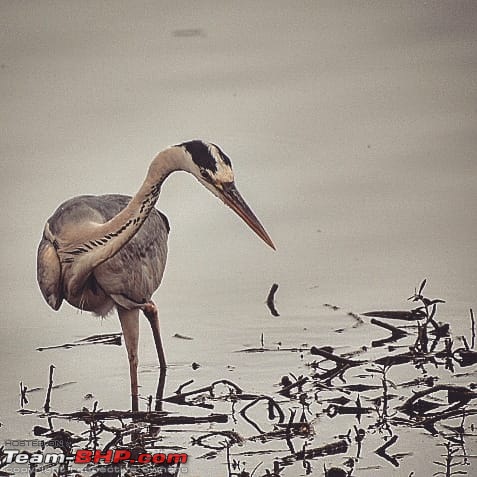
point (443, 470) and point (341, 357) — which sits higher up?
point (341, 357)

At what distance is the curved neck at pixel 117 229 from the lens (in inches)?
148

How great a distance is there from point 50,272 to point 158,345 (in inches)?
15.2

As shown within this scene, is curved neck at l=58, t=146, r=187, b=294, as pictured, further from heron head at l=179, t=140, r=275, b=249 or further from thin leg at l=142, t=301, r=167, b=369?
thin leg at l=142, t=301, r=167, b=369

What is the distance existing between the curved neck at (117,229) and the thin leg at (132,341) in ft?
0.48

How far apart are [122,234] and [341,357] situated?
72 cm

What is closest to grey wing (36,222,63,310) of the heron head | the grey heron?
the grey heron

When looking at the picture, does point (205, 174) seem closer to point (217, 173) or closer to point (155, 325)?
point (217, 173)

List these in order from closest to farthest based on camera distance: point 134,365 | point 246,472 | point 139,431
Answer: point 246,472 → point 139,431 → point 134,365

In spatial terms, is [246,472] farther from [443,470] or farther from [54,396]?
[54,396]

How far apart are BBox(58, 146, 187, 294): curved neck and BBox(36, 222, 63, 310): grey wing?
30 millimetres

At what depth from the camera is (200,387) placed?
4016 millimetres

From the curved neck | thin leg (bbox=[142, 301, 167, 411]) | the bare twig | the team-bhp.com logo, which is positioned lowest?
the team-bhp.com logo

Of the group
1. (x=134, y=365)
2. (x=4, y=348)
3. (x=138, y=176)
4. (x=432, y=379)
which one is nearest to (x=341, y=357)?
(x=432, y=379)

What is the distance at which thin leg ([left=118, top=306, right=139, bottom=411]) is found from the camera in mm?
3869
